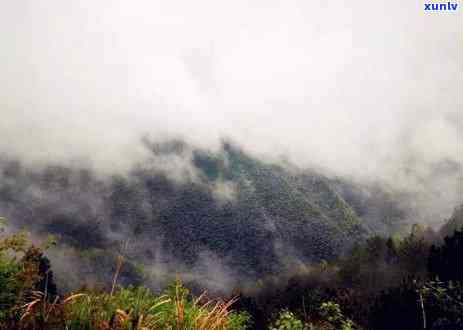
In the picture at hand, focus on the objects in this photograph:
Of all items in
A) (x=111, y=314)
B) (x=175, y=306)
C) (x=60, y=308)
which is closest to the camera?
(x=60, y=308)

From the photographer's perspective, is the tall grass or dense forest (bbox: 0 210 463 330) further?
dense forest (bbox: 0 210 463 330)

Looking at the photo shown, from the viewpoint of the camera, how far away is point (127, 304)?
6.27m

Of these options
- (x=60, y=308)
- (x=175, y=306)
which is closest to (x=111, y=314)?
(x=60, y=308)

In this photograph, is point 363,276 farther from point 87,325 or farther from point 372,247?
point 87,325

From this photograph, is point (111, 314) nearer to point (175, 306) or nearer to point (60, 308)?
point (60, 308)

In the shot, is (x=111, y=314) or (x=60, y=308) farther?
(x=111, y=314)

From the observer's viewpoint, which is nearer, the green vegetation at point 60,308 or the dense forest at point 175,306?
the green vegetation at point 60,308

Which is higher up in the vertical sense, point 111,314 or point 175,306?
point 175,306

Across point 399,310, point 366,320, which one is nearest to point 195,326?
point 399,310

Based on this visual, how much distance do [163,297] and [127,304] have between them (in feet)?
2.28

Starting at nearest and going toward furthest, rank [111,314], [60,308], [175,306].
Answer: [60,308]
[111,314]
[175,306]

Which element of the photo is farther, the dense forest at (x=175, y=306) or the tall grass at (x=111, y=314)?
the dense forest at (x=175, y=306)

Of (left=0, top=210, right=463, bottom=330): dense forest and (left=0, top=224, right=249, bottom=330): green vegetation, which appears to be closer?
(left=0, top=224, right=249, bottom=330): green vegetation

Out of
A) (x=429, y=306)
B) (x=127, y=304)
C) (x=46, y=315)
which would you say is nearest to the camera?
(x=46, y=315)
